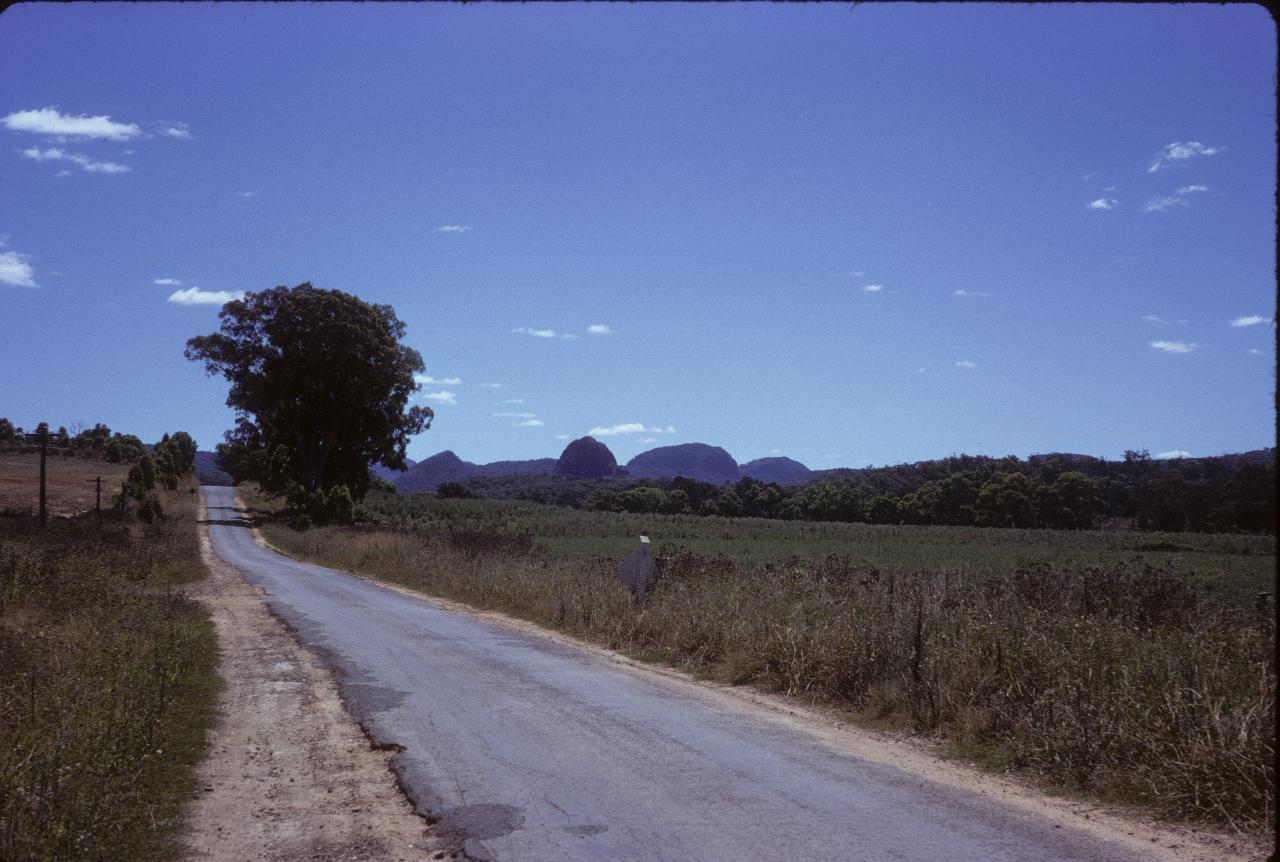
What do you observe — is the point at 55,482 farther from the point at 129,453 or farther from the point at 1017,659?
the point at 1017,659

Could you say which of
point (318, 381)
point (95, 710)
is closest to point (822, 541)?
point (318, 381)

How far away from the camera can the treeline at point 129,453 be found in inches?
1976

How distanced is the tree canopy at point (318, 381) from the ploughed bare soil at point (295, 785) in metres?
45.7

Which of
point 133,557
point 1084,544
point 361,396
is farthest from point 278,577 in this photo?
point 1084,544

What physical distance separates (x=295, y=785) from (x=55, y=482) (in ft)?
201

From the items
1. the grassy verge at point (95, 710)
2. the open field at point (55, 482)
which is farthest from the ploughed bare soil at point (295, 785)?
the open field at point (55, 482)

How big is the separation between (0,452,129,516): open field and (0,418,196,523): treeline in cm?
175

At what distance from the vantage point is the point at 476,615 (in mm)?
18266

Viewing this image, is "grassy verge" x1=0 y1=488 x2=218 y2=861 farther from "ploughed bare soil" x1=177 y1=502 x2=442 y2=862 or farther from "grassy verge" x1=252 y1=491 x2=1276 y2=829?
"grassy verge" x1=252 y1=491 x2=1276 y2=829

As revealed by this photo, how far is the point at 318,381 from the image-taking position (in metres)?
55.0

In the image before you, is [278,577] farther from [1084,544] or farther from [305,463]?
[1084,544]

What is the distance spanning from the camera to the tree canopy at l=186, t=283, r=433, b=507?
5459 cm

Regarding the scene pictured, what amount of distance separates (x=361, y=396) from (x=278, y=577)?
29661mm

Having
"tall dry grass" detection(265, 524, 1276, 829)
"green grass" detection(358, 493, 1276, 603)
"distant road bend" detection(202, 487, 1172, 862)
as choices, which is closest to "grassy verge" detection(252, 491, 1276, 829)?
"tall dry grass" detection(265, 524, 1276, 829)
